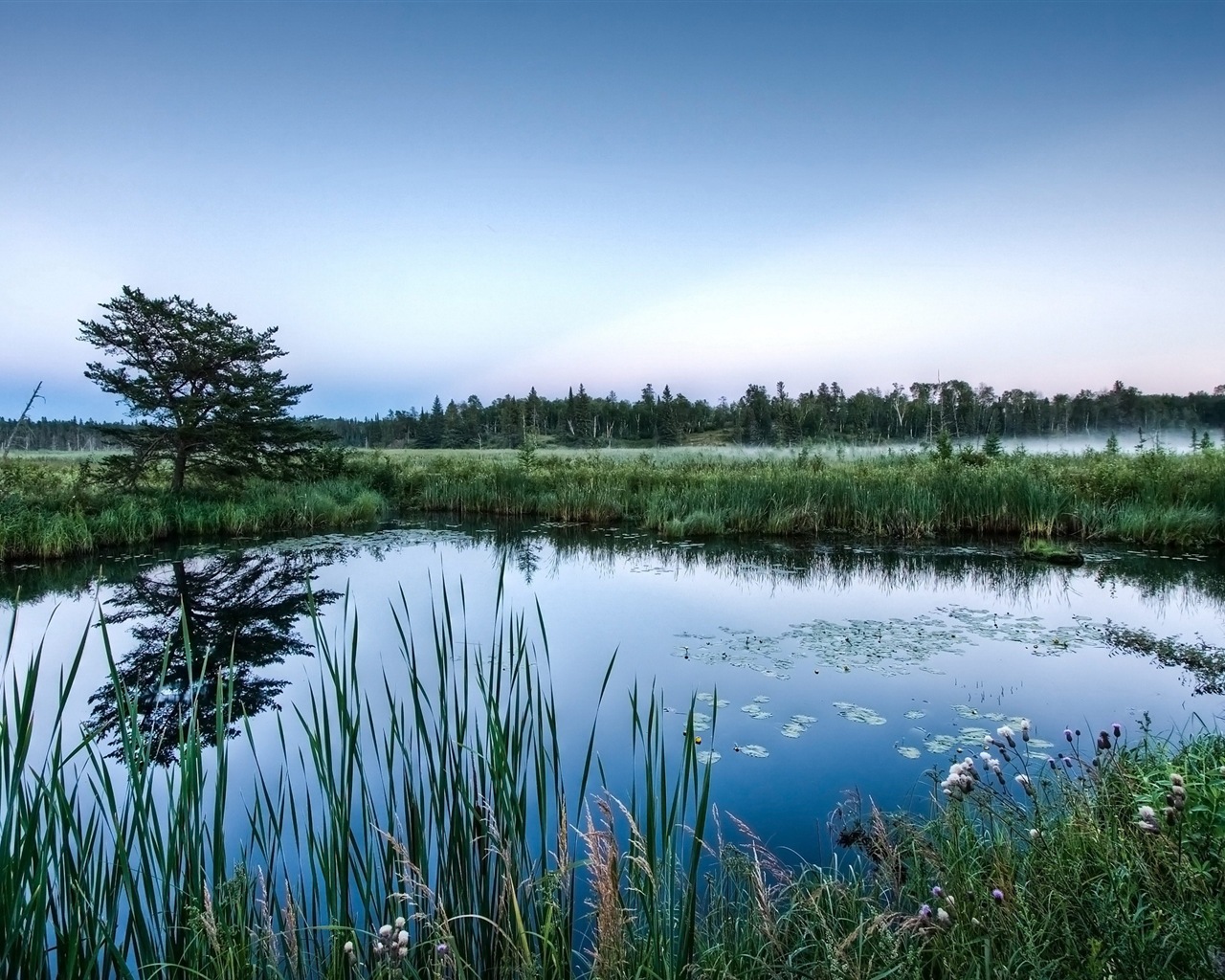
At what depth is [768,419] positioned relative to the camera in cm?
5656

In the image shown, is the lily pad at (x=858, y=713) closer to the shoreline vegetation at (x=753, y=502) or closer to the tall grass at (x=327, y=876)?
the tall grass at (x=327, y=876)

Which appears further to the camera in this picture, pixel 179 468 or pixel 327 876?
pixel 179 468

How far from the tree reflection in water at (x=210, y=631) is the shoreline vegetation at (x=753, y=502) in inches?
111

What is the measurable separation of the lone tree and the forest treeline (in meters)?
21.8

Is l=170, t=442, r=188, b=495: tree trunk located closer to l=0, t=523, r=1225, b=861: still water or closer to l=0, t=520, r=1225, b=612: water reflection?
l=0, t=520, r=1225, b=612: water reflection

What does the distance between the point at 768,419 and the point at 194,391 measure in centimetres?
4778

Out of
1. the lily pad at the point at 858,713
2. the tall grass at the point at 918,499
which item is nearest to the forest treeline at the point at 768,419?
the tall grass at the point at 918,499

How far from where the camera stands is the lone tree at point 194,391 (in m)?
13.8

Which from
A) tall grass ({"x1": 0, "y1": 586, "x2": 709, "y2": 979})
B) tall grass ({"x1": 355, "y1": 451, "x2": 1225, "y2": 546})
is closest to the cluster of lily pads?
tall grass ({"x1": 0, "y1": 586, "x2": 709, "y2": 979})

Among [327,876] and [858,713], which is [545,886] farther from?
[858,713]

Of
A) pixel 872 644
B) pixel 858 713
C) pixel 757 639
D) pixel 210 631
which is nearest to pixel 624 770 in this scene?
Answer: pixel 858 713

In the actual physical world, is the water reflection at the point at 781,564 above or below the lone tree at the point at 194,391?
below

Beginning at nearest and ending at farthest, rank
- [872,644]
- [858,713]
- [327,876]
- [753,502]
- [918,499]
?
[327,876], [858,713], [872,644], [918,499], [753,502]

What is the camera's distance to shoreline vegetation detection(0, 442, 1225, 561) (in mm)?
12422
